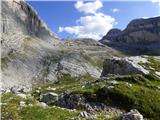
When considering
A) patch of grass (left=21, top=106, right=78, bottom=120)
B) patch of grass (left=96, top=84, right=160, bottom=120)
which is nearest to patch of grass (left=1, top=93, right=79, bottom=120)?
patch of grass (left=21, top=106, right=78, bottom=120)

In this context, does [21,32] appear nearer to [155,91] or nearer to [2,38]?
[2,38]

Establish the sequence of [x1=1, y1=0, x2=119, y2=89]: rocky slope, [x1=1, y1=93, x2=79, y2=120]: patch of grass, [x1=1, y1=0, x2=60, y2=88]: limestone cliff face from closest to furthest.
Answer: [x1=1, y1=93, x2=79, y2=120]: patch of grass → [x1=1, y1=0, x2=60, y2=88]: limestone cliff face → [x1=1, y1=0, x2=119, y2=89]: rocky slope

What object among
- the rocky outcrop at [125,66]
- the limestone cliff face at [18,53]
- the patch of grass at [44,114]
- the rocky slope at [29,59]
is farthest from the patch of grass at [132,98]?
the rocky slope at [29,59]

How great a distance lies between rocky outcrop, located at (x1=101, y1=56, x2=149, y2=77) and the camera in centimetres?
6281

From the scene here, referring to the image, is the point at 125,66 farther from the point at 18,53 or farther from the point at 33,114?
the point at 18,53

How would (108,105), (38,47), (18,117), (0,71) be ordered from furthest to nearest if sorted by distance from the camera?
(38,47), (0,71), (108,105), (18,117)

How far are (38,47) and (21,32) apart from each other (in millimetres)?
16132

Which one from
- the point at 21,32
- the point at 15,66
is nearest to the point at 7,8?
the point at 21,32

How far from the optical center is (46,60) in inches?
6978

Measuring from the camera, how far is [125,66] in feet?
225

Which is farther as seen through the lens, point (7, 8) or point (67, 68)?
point (7, 8)

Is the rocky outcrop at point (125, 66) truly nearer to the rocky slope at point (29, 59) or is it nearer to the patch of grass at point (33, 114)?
the patch of grass at point (33, 114)

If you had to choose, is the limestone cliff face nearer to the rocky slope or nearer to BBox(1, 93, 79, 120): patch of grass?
the rocky slope

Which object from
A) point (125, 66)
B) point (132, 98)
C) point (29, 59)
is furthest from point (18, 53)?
point (132, 98)
